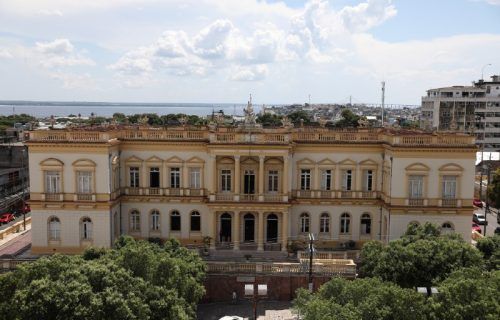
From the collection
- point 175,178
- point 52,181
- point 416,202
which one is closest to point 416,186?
point 416,202

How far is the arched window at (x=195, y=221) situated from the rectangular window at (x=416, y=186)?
14043 mm

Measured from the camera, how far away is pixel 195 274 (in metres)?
24.7

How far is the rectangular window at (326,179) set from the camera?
3588cm

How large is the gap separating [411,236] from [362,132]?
9955mm

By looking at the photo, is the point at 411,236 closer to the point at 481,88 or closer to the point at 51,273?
the point at 51,273

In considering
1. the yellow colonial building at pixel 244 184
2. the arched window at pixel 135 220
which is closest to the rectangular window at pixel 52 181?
the yellow colonial building at pixel 244 184

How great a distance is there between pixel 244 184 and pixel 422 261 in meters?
15.2

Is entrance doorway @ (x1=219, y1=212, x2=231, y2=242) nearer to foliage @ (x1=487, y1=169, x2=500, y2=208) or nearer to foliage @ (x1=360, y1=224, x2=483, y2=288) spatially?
foliage @ (x1=360, y1=224, x2=483, y2=288)

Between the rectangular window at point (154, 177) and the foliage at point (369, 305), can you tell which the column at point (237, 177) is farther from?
the foliage at point (369, 305)

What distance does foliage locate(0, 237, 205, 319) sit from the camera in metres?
17.8

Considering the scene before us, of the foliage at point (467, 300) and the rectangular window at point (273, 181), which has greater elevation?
the rectangular window at point (273, 181)

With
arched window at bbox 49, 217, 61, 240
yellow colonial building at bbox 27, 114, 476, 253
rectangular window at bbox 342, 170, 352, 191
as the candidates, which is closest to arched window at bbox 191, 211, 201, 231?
yellow colonial building at bbox 27, 114, 476, 253

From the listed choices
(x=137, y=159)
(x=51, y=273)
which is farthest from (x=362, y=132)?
(x=51, y=273)

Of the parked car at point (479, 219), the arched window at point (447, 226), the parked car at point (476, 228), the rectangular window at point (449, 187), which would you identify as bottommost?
the parked car at point (476, 228)
